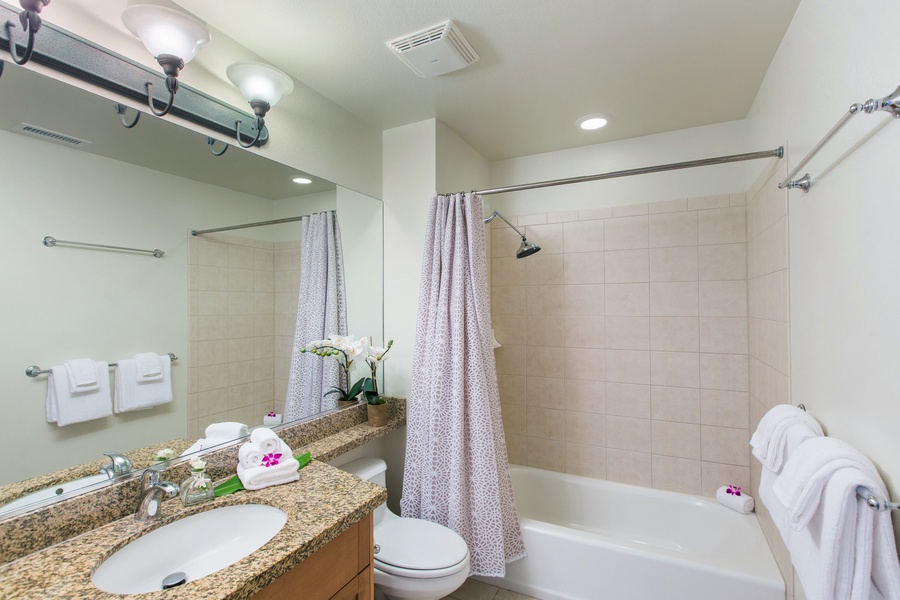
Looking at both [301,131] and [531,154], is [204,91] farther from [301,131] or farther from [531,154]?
[531,154]

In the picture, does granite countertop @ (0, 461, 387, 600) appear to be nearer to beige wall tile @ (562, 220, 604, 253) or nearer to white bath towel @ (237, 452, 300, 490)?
white bath towel @ (237, 452, 300, 490)

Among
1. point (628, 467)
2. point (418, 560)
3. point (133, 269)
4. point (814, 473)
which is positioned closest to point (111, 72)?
point (133, 269)

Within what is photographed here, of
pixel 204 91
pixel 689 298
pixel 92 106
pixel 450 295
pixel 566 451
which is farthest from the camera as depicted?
pixel 566 451

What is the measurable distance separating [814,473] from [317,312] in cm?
186

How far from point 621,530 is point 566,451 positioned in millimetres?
533

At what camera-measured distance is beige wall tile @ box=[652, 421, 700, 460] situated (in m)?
2.43

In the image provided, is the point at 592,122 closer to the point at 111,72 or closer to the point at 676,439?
the point at 676,439

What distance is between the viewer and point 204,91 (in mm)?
1530

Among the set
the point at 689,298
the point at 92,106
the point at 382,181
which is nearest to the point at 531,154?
the point at 382,181

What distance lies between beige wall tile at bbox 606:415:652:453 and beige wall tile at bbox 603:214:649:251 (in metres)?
1.08

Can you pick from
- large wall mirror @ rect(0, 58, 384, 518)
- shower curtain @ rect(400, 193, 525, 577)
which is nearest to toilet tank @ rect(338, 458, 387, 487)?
shower curtain @ rect(400, 193, 525, 577)

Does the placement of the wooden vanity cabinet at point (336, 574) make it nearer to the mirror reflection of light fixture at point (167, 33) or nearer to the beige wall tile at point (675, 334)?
the mirror reflection of light fixture at point (167, 33)

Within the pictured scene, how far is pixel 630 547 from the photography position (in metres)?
1.90

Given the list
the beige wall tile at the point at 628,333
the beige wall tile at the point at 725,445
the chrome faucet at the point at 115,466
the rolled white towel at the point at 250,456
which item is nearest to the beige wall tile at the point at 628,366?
the beige wall tile at the point at 628,333
